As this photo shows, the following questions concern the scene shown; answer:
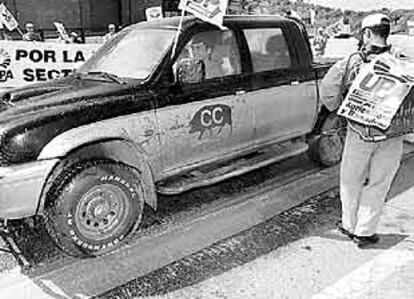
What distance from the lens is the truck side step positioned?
4777 millimetres

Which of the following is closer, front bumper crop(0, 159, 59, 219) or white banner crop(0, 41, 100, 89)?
front bumper crop(0, 159, 59, 219)

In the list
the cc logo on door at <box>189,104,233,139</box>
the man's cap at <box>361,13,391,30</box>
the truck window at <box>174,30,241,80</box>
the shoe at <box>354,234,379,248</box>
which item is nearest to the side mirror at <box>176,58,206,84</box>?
the truck window at <box>174,30,241,80</box>

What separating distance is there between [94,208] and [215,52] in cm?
202

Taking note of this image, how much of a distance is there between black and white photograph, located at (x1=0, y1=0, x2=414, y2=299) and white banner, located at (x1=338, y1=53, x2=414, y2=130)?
11 mm

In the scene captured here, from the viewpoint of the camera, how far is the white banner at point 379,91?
3898 millimetres

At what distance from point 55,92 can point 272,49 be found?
244 cm

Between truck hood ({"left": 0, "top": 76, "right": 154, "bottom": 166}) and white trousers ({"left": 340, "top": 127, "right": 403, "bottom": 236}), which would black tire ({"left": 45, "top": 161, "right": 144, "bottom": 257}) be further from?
A: white trousers ({"left": 340, "top": 127, "right": 403, "bottom": 236})

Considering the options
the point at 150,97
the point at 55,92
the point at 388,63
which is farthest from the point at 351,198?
the point at 55,92

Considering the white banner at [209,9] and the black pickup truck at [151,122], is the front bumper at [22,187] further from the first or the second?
the white banner at [209,9]

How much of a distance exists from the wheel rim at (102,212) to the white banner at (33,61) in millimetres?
6221

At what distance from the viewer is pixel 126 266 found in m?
4.02

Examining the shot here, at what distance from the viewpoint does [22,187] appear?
375 cm

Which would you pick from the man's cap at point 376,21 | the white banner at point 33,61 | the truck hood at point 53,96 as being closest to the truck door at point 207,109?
the truck hood at point 53,96

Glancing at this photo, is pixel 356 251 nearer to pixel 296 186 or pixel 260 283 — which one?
pixel 260 283
